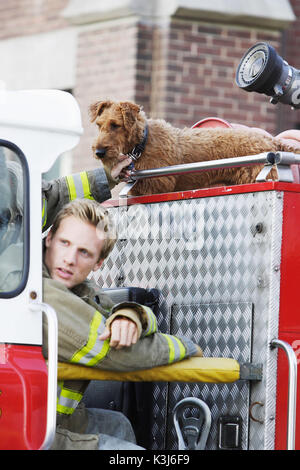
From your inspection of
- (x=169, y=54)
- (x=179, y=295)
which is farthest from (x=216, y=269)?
(x=169, y=54)

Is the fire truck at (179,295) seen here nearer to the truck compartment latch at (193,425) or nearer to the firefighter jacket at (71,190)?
the truck compartment latch at (193,425)

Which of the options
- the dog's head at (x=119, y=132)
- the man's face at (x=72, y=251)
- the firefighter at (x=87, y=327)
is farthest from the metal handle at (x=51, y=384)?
the dog's head at (x=119, y=132)

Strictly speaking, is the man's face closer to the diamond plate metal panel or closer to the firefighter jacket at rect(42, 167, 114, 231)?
the firefighter jacket at rect(42, 167, 114, 231)

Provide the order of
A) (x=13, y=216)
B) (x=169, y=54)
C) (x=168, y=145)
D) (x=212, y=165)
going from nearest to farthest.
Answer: (x=13, y=216), (x=212, y=165), (x=168, y=145), (x=169, y=54)

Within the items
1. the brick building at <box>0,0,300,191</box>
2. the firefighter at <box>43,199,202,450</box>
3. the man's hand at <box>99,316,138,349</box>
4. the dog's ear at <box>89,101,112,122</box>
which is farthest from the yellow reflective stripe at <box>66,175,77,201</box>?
the brick building at <box>0,0,300,191</box>

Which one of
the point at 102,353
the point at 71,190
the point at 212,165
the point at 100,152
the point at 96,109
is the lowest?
the point at 102,353

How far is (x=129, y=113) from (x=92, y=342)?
1.81 meters

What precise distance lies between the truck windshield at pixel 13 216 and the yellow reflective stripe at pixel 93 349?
30 cm

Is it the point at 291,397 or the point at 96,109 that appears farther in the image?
the point at 96,109

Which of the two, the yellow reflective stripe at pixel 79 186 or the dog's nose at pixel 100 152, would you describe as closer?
the yellow reflective stripe at pixel 79 186

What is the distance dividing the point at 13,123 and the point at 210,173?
1.66 m

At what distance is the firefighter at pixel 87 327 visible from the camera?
10.3 feet

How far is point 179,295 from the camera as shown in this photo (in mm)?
3854

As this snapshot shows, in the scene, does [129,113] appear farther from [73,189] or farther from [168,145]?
[73,189]
